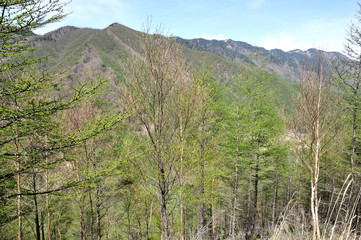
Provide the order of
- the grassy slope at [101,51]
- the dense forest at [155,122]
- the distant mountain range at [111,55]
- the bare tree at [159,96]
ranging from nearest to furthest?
the dense forest at [155,122]
the distant mountain range at [111,55]
the bare tree at [159,96]
the grassy slope at [101,51]

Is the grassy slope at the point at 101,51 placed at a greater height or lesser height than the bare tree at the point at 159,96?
greater

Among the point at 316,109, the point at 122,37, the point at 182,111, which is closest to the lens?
the point at 316,109

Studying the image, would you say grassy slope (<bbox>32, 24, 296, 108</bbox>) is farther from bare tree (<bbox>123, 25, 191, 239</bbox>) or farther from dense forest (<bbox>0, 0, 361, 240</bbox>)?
dense forest (<bbox>0, 0, 361, 240</bbox>)

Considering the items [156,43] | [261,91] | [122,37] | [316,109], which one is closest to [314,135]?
[316,109]

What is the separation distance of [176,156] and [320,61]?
14.2 ft

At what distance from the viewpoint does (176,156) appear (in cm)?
560

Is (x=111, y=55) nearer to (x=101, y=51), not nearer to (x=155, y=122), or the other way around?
(x=101, y=51)

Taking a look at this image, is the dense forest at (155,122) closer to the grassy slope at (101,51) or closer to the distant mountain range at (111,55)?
the distant mountain range at (111,55)

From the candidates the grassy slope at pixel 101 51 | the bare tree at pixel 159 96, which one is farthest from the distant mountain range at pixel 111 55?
the bare tree at pixel 159 96

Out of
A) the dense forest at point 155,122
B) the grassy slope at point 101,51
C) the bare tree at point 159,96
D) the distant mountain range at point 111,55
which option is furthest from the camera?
the grassy slope at point 101,51

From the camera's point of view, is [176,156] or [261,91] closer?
[176,156]

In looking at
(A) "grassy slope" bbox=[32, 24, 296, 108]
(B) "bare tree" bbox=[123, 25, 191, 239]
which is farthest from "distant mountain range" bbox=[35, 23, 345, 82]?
(B) "bare tree" bbox=[123, 25, 191, 239]

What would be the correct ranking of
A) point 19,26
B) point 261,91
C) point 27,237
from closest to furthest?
point 19,26 < point 261,91 < point 27,237

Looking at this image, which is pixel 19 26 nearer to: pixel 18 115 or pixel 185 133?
pixel 18 115
